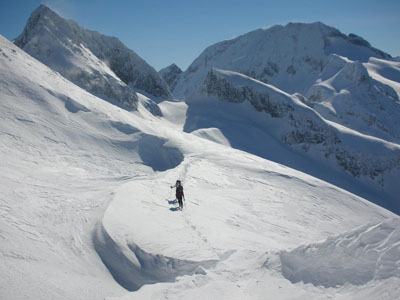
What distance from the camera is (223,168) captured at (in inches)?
824

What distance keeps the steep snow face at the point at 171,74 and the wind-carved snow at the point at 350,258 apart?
108 meters

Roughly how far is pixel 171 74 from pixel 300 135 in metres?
84.9

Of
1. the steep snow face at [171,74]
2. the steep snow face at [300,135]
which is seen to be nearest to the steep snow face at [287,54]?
the steep snow face at [171,74]

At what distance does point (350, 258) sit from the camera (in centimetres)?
648

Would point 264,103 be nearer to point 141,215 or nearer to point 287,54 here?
point 141,215

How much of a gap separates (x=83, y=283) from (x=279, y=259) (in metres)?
4.60

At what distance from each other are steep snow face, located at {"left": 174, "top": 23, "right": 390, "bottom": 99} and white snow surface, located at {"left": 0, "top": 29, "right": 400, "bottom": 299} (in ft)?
207

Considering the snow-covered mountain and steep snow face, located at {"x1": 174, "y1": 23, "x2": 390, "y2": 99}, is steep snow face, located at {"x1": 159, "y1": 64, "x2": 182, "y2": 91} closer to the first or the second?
the snow-covered mountain

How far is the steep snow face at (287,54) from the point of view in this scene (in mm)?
83750

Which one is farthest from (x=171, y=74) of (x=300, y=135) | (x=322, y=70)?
(x=300, y=135)

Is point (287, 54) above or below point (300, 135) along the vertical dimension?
above

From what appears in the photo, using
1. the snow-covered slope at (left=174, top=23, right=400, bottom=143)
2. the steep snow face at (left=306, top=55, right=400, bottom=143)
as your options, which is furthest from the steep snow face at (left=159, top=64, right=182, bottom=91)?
the steep snow face at (left=306, top=55, right=400, bottom=143)

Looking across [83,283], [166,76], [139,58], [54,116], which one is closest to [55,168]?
[54,116]

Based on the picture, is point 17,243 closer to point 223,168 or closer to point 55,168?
point 55,168
